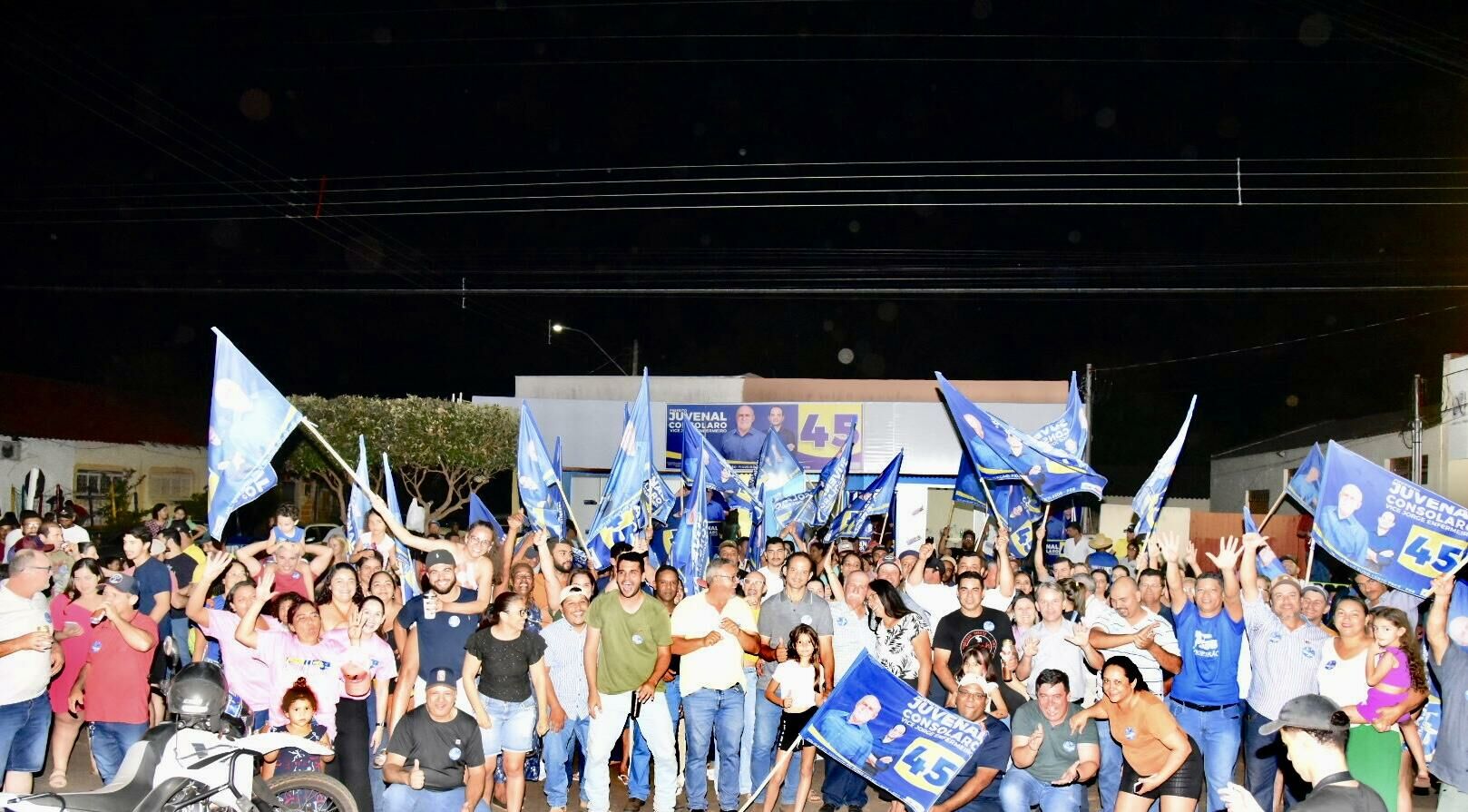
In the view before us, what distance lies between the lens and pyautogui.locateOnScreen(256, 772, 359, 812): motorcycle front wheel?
21.7ft

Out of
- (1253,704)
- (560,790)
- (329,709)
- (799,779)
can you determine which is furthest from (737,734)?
(1253,704)

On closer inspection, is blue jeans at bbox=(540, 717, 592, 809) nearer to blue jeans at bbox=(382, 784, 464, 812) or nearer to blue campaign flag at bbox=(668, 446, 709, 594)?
blue jeans at bbox=(382, 784, 464, 812)

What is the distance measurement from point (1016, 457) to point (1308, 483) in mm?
2787

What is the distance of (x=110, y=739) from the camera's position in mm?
8164

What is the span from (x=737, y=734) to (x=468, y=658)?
7.07 ft

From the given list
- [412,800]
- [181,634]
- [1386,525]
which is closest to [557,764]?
[412,800]

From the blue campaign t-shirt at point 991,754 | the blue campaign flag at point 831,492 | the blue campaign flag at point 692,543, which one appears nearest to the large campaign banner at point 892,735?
the blue campaign t-shirt at point 991,754

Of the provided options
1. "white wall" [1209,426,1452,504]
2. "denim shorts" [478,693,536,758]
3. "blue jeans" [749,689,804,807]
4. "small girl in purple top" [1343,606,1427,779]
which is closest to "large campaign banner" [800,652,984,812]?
"blue jeans" [749,689,804,807]

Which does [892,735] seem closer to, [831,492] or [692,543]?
[692,543]

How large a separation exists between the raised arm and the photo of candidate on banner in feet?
9.55

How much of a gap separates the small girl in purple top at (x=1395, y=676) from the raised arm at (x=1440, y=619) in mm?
181

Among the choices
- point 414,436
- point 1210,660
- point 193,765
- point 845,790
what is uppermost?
point 414,436

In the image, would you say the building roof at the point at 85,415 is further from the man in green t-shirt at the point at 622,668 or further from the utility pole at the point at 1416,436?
the utility pole at the point at 1416,436

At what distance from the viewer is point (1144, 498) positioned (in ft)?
38.9
